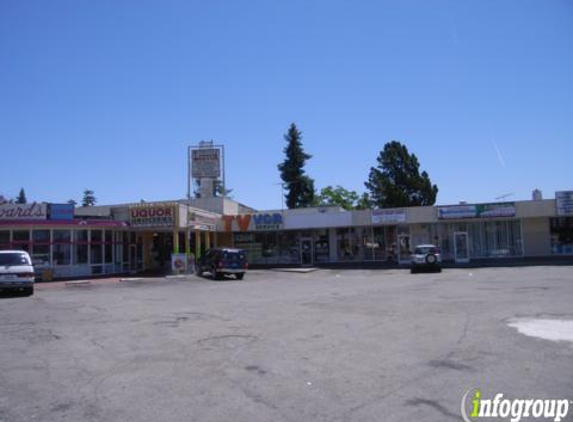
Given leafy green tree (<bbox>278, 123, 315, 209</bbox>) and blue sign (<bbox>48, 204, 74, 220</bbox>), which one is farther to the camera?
leafy green tree (<bbox>278, 123, 315, 209</bbox>)

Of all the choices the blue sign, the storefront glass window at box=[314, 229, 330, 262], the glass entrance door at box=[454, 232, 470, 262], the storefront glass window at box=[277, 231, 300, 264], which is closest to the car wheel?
the glass entrance door at box=[454, 232, 470, 262]

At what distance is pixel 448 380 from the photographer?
22.8 ft

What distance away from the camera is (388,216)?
39812 millimetres

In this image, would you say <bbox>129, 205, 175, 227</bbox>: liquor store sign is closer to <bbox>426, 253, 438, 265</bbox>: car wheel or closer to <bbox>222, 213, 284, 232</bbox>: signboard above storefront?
<bbox>222, 213, 284, 232</bbox>: signboard above storefront

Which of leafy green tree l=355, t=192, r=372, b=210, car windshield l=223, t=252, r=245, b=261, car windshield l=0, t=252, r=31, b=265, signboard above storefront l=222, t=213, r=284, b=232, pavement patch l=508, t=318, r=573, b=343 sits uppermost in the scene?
leafy green tree l=355, t=192, r=372, b=210

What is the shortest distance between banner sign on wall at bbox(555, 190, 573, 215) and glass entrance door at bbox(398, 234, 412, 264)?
11028 millimetres

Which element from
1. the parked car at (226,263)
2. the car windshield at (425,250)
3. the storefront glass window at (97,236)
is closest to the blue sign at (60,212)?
the storefront glass window at (97,236)

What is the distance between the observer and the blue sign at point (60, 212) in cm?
2995

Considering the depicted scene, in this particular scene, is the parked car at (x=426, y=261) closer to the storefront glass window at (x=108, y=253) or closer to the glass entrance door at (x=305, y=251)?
the glass entrance door at (x=305, y=251)

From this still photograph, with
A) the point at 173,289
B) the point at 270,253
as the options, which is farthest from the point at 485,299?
the point at 270,253

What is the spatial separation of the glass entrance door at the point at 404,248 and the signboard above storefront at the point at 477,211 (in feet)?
11.7

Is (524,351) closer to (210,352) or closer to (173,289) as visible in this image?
(210,352)

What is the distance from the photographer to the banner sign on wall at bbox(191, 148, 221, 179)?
151 ft

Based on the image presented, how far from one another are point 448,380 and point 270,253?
37864mm
